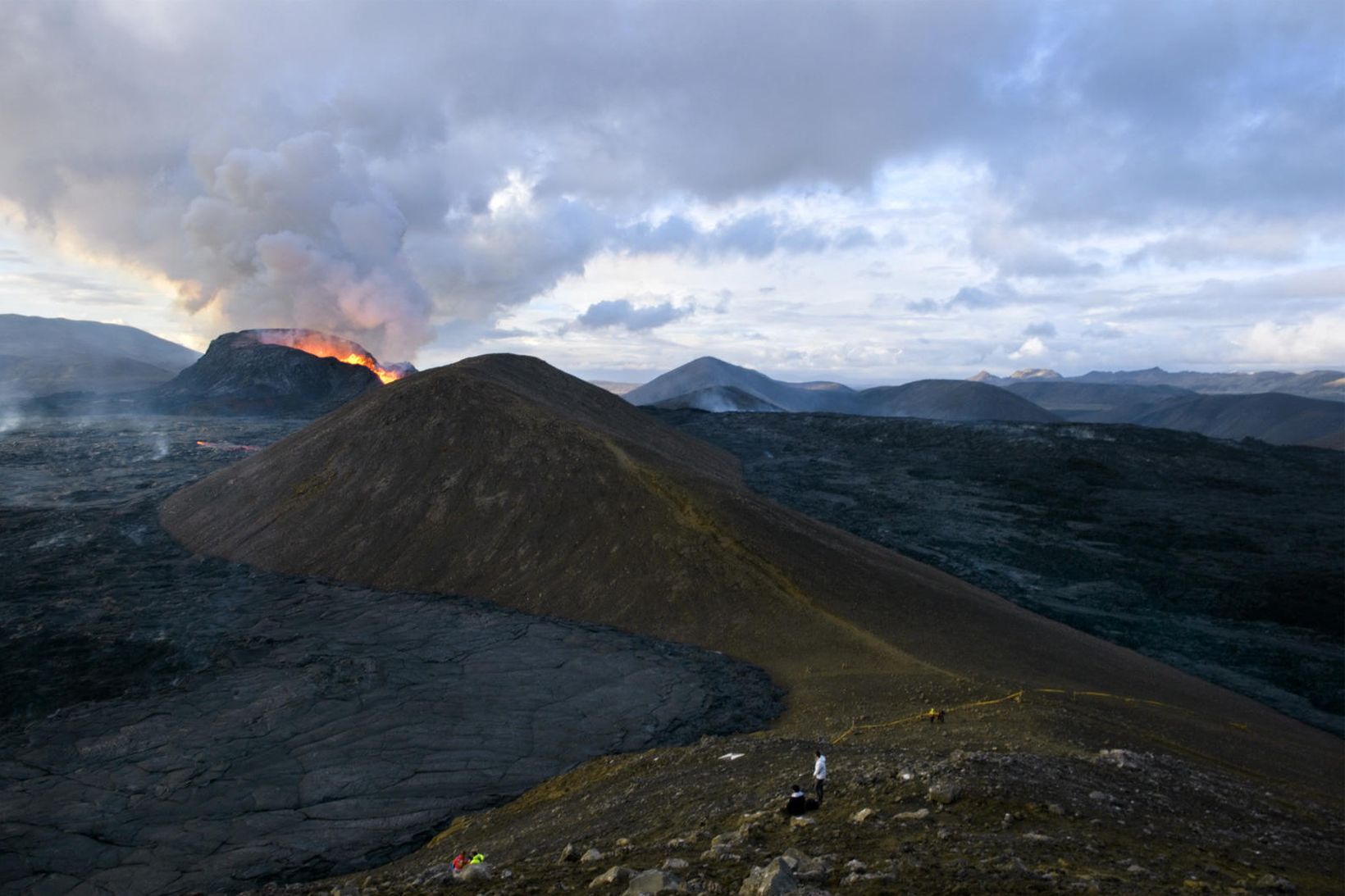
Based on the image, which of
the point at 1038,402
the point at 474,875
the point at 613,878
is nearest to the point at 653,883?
the point at 613,878

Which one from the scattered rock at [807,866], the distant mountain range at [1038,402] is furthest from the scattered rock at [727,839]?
the distant mountain range at [1038,402]

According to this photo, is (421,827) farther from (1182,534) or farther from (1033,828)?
(1182,534)

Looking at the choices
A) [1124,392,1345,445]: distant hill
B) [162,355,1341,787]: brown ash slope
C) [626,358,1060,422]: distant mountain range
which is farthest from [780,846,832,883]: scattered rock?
[1124,392,1345,445]: distant hill

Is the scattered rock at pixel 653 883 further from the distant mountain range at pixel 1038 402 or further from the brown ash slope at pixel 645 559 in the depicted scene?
the distant mountain range at pixel 1038 402

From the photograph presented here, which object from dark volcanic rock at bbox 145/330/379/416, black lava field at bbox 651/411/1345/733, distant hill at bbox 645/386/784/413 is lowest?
black lava field at bbox 651/411/1345/733

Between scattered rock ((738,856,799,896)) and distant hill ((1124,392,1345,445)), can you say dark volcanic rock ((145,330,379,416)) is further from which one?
distant hill ((1124,392,1345,445))

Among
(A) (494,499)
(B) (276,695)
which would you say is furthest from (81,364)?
(B) (276,695)

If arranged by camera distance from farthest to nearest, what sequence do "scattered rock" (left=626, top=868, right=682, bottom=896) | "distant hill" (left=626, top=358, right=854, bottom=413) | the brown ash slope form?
"distant hill" (left=626, top=358, right=854, bottom=413)
the brown ash slope
"scattered rock" (left=626, top=868, right=682, bottom=896)
